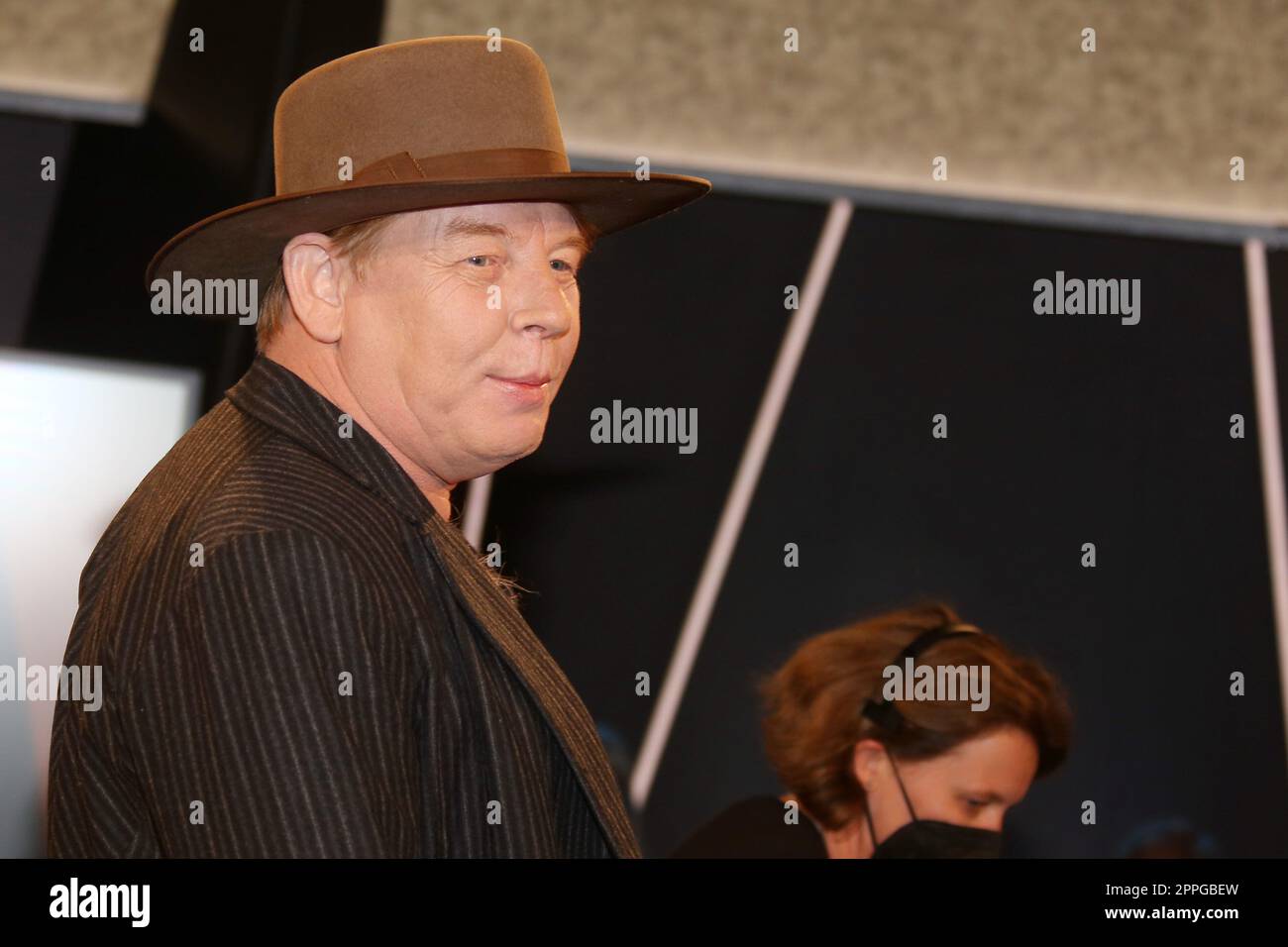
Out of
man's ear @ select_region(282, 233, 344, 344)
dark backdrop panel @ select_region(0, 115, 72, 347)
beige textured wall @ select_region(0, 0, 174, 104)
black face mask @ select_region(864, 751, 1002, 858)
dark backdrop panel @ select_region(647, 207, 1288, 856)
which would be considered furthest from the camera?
dark backdrop panel @ select_region(647, 207, 1288, 856)

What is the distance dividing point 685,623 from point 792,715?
465 millimetres

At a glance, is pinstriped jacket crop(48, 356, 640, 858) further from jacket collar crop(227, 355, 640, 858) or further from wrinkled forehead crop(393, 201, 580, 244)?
wrinkled forehead crop(393, 201, 580, 244)

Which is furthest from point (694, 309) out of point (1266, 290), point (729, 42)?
point (1266, 290)

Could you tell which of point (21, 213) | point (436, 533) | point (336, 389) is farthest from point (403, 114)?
point (21, 213)

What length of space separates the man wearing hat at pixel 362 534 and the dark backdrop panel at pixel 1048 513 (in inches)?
71.8

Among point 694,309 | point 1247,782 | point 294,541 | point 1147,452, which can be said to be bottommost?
point 1247,782

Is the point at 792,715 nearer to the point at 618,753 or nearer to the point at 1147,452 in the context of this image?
the point at 618,753

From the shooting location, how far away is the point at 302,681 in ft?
3.03

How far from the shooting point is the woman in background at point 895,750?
253cm

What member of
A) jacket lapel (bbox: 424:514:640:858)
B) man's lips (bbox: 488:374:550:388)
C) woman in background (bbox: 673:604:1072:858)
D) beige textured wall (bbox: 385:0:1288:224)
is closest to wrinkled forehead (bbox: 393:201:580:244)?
man's lips (bbox: 488:374:550:388)

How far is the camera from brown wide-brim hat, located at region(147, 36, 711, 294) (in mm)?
1232

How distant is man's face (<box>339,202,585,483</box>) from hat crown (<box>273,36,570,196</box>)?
0.25ft

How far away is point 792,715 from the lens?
2.73 metres

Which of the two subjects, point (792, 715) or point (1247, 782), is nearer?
point (792, 715)
